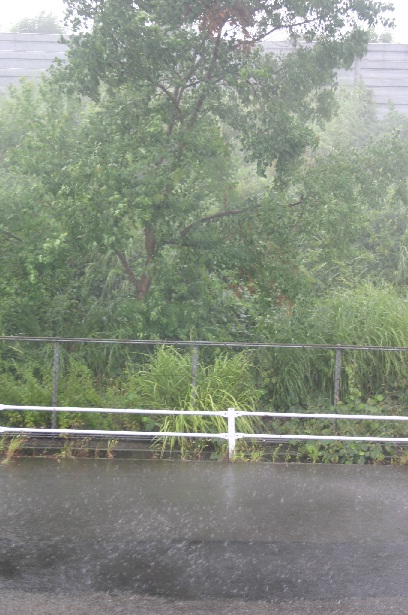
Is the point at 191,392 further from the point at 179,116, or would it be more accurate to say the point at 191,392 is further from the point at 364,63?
the point at 364,63

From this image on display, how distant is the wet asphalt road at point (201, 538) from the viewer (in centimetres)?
559

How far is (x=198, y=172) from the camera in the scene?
13961 mm

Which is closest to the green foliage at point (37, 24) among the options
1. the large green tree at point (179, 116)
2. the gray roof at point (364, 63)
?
the gray roof at point (364, 63)

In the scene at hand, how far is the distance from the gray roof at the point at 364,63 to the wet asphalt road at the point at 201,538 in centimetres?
5383

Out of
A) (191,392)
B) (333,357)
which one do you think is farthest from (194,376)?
(333,357)

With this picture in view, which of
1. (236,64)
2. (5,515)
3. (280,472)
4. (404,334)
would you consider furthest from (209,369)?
(236,64)

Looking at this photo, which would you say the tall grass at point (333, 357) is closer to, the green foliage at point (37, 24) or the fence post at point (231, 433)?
the fence post at point (231, 433)

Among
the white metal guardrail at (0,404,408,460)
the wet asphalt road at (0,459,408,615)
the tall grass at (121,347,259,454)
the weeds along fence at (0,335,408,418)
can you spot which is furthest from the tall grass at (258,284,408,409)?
the wet asphalt road at (0,459,408,615)

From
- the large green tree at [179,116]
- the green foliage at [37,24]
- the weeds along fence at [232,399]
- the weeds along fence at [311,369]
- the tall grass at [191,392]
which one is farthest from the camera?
the green foliage at [37,24]

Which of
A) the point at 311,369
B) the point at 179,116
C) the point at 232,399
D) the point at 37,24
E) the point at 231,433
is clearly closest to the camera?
the point at 231,433

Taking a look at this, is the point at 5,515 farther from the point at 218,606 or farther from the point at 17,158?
the point at 17,158

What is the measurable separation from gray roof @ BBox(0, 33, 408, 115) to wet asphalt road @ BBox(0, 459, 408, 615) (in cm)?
5383

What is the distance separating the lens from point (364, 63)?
59625mm

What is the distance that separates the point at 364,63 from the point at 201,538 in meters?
57.8
